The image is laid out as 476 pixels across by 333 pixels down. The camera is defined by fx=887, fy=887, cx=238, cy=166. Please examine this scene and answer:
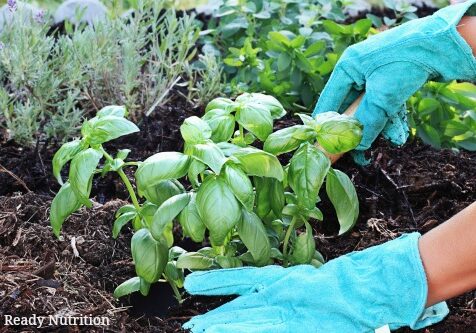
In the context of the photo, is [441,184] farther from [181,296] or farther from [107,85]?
[107,85]

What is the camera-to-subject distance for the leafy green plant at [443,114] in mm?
3014

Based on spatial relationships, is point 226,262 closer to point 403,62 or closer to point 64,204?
point 64,204

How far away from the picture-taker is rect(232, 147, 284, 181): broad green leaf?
6.53ft

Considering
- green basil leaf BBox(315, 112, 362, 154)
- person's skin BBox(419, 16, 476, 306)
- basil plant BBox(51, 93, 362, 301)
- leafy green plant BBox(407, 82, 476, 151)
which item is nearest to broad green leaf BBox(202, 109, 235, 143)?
basil plant BBox(51, 93, 362, 301)

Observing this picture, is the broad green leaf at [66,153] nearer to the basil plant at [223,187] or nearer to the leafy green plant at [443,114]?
the basil plant at [223,187]

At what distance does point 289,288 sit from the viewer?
2018mm

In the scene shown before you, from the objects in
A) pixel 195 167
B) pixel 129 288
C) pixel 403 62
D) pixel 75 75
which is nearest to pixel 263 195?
pixel 195 167

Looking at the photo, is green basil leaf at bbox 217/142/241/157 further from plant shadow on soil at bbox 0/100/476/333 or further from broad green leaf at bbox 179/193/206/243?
plant shadow on soil at bbox 0/100/476/333

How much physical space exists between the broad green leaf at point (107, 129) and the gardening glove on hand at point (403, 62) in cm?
63

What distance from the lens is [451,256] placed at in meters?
1.94

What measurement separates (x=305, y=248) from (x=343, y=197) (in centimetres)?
16

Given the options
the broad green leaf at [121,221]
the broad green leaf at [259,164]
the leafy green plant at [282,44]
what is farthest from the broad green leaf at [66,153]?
the leafy green plant at [282,44]

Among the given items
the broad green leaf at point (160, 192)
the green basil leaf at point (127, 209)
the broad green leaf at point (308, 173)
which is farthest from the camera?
the green basil leaf at point (127, 209)

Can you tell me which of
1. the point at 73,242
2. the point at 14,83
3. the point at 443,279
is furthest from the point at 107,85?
the point at 443,279
